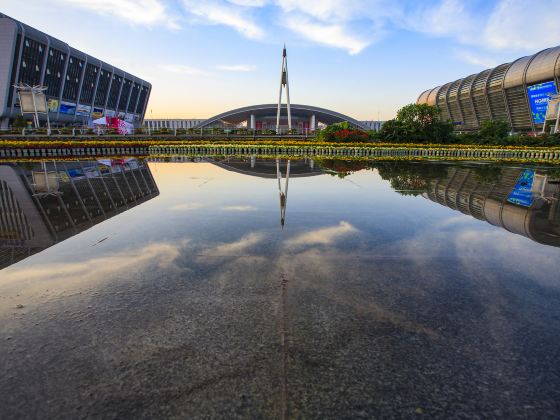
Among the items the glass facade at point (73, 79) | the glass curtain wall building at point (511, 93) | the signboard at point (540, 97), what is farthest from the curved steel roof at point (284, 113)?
the signboard at point (540, 97)

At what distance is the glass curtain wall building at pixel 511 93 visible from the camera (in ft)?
185

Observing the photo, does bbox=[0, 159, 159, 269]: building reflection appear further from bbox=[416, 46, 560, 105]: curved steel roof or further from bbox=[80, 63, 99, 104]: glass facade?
bbox=[80, 63, 99, 104]: glass facade

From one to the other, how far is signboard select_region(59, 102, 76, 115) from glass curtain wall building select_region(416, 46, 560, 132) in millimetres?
82718

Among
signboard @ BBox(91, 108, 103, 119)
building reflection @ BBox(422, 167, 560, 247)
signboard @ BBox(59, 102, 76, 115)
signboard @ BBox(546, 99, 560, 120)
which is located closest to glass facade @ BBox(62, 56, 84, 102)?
signboard @ BBox(59, 102, 76, 115)

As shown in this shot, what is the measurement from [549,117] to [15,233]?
227ft

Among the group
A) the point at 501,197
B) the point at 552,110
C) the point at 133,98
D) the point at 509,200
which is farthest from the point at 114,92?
the point at 509,200

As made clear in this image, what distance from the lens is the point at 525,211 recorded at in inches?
325

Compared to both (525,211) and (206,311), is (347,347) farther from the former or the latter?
(525,211)

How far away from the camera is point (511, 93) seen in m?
64.2

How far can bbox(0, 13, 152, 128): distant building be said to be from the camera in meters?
57.1

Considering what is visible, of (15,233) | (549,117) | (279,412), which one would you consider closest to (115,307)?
(279,412)

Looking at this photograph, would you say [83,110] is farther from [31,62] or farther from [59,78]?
[31,62]

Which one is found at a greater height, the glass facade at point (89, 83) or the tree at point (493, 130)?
the glass facade at point (89, 83)

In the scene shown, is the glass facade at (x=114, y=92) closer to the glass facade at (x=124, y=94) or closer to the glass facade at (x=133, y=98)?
the glass facade at (x=124, y=94)
